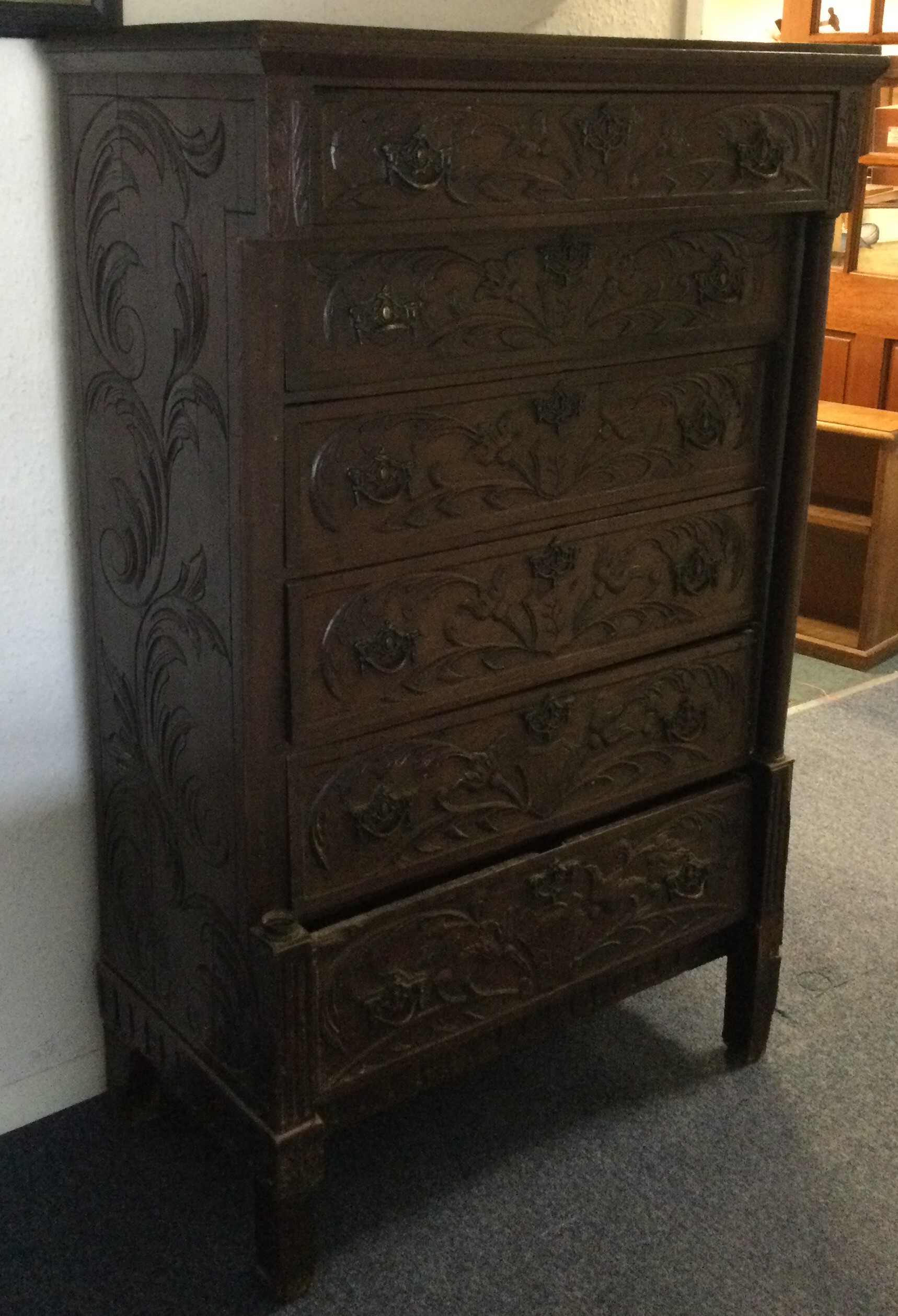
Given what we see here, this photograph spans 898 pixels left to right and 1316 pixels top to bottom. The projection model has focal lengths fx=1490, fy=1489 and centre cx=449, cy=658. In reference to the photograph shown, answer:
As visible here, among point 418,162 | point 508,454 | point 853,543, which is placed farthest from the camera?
point 853,543

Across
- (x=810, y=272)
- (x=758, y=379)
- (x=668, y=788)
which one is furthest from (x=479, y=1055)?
(x=810, y=272)

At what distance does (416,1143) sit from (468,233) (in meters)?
1.12

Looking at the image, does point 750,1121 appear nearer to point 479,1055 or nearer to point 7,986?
point 479,1055

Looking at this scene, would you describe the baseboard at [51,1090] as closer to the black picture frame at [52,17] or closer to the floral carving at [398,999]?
the floral carving at [398,999]

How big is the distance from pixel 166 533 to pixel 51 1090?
2.69 ft

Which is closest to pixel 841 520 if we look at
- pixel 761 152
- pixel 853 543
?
pixel 853 543

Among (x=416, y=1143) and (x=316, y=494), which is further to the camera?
(x=416, y=1143)

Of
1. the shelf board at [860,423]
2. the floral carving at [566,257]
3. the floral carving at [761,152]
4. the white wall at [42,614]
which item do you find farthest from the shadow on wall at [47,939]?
the shelf board at [860,423]

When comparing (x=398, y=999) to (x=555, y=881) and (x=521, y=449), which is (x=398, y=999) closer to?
(x=555, y=881)

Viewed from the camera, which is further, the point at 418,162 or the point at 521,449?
the point at 521,449

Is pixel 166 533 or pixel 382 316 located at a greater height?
pixel 382 316

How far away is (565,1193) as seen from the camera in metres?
1.81

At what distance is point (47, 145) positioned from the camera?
159cm

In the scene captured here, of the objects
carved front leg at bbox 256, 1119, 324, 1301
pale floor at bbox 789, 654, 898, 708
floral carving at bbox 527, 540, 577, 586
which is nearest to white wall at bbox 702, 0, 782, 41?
pale floor at bbox 789, 654, 898, 708
